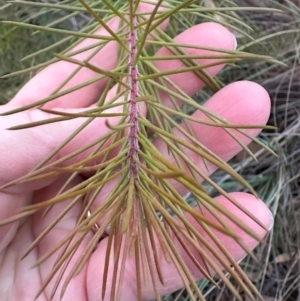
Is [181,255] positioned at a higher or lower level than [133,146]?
lower

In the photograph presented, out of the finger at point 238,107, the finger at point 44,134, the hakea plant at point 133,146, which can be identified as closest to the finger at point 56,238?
the hakea plant at point 133,146

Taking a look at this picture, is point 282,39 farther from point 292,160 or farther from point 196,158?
point 196,158

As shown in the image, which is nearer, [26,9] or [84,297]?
[84,297]

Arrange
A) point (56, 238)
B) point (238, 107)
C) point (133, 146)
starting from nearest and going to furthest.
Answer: point (133, 146) < point (238, 107) < point (56, 238)

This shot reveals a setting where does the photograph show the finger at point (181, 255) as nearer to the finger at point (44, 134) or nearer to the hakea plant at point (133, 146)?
the hakea plant at point (133, 146)

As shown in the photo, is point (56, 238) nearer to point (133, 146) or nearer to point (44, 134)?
point (44, 134)

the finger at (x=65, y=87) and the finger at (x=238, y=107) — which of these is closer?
the finger at (x=238, y=107)

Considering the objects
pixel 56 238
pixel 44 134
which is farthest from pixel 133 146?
pixel 56 238

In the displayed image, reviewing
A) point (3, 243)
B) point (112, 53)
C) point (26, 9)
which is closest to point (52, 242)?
point (3, 243)
